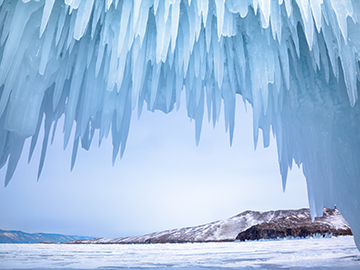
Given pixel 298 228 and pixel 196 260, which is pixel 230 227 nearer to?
pixel 298 228

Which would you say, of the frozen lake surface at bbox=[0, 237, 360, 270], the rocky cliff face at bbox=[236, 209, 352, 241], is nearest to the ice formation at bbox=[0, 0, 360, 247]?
the frozen lake surface at bbox=[0, 237, 360, 270]

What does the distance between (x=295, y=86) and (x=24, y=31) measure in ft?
10.2

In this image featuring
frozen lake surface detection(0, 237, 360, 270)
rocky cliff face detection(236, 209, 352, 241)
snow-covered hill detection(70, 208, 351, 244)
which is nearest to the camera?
frozen lake surface detection(0, 237, 360, 270)

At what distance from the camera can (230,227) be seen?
29.7 metres

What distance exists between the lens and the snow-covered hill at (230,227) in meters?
19.4

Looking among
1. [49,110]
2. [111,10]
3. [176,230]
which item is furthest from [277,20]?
[176,230]

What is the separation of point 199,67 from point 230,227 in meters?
29.1

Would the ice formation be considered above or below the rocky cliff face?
above

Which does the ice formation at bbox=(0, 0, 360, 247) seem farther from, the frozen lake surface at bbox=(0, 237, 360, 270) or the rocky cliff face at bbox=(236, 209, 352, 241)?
the rocky cliff face at bbox=(236, 209, 352, 241)

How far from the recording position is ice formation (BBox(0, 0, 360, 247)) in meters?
2.36

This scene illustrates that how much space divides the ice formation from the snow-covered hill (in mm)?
17018

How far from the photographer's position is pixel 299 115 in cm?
362

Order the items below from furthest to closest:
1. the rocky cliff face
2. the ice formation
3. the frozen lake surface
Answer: the rocky cliff face
the frozen lake surface
the ice formation

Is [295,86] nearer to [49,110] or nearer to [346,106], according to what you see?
[346,106]
